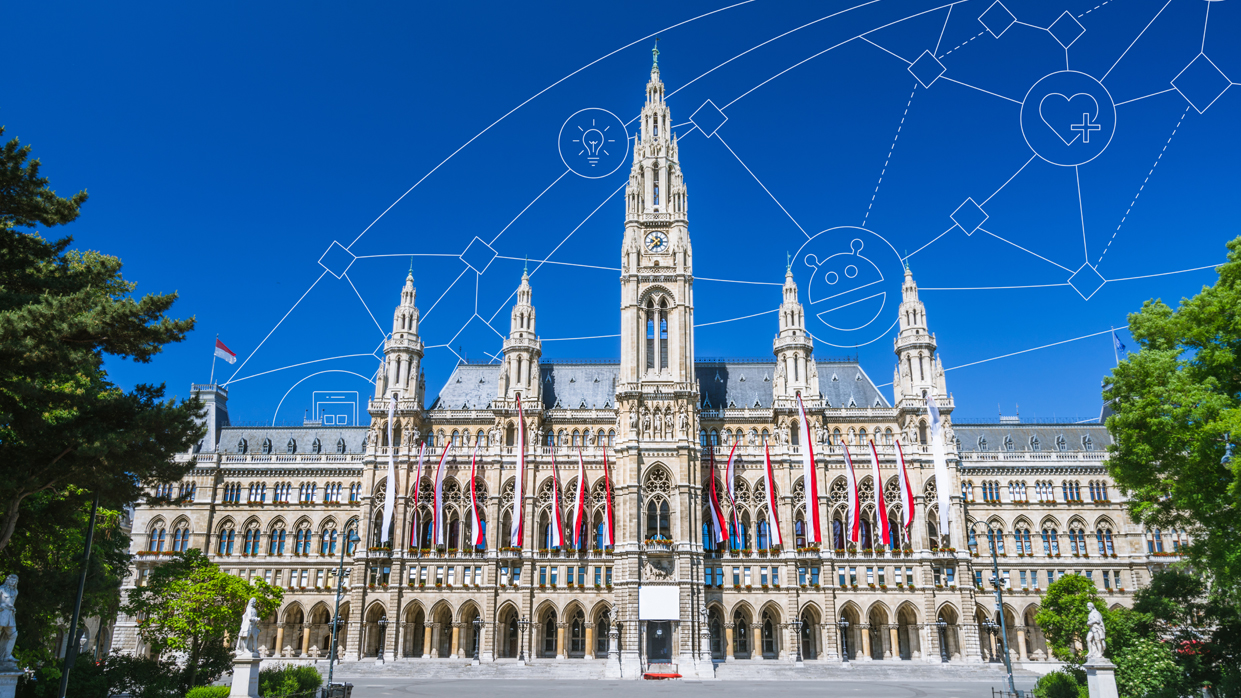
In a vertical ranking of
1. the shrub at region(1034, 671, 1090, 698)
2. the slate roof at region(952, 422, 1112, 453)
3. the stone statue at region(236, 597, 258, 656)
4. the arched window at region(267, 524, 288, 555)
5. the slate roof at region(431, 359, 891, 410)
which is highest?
the slate roof at region(431, 359, 891, 410)

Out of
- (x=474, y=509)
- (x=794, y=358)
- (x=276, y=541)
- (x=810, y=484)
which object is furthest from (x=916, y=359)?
(x=276, y=541)

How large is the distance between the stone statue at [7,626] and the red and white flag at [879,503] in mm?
59355

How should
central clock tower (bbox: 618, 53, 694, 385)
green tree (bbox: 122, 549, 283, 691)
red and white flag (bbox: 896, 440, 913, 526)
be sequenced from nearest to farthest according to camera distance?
green tree (bbox: 122, 549, 283, 691) → red and white flag (bbox: 896, 440, 913, 526) → central clock tower (bbox: 618, 53, 694, 385)

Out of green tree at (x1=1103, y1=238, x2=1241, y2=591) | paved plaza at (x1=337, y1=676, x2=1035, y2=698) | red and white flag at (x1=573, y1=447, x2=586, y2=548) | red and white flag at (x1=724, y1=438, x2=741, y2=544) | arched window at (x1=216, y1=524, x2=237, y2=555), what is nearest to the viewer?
green tree at (x1=1103, y1=238, x2=1241, y2=591)

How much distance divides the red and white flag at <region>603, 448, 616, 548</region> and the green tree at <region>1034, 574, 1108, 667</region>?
33410 millimetres

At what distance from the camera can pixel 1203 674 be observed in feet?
115

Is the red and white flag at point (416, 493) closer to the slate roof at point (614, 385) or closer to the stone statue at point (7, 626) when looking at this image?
the slate roof at point (614, 385)

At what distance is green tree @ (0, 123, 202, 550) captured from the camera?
23797 millimetres

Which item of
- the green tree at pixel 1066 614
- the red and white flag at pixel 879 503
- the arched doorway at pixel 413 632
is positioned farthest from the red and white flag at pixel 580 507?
the green tree at pixel 1066 614

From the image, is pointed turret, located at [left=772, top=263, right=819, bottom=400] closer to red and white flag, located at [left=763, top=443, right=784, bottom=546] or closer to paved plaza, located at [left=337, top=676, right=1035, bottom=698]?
red and white flag, located at [left=763, top=443, right=784, bottom=546]

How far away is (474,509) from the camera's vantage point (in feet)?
229

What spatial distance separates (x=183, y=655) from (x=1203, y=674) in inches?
2634

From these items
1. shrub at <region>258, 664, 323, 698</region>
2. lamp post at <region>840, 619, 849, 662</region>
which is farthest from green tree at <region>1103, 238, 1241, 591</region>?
lamp post at <region>840, 619, 849, 662</region>

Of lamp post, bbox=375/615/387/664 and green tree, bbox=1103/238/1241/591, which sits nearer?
green tree, bbox=1103/238/1241/591
